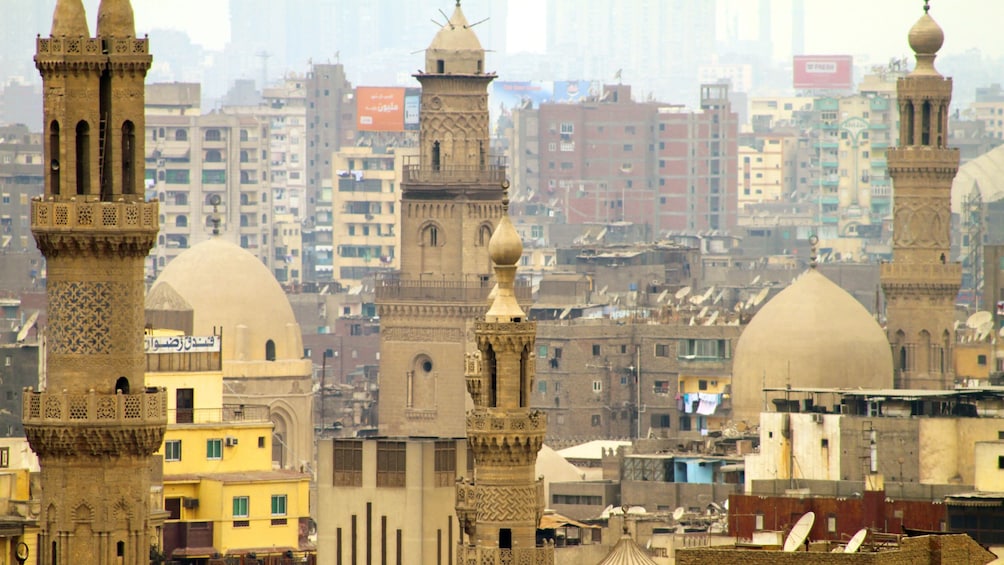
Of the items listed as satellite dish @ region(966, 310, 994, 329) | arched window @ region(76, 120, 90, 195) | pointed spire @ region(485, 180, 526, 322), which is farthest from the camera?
satellite dish @ region(966, 310, 994, 329)

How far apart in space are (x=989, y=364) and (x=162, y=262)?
79.7 m

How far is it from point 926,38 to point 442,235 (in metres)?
13.9

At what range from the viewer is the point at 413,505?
50.2 metres

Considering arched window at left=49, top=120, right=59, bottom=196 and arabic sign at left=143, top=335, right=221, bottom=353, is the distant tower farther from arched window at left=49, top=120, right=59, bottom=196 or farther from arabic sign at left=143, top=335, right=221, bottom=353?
arched window at left=49, top=120, right=59, bottom=196

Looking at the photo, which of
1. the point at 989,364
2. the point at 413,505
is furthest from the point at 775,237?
the point at 413,505

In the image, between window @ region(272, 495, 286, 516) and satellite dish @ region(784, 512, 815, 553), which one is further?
window @ region(272, 495, 286, 516)

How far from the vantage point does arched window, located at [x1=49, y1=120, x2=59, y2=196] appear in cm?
3972

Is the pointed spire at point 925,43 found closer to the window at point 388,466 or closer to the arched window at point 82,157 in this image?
the window at point 388,466

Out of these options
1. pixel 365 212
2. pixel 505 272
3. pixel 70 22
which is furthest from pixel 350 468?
pixel 365 212

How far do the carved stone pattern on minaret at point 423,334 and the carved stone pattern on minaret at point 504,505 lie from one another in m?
36.6

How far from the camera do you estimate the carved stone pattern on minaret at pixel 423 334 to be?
83.4m

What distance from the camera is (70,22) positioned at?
39.9 metres

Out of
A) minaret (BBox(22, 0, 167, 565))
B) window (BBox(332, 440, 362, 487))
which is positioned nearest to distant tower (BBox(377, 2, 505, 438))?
window (BBox(332, 440, 362, 487))

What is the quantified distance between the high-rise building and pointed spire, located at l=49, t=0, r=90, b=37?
43.1m
